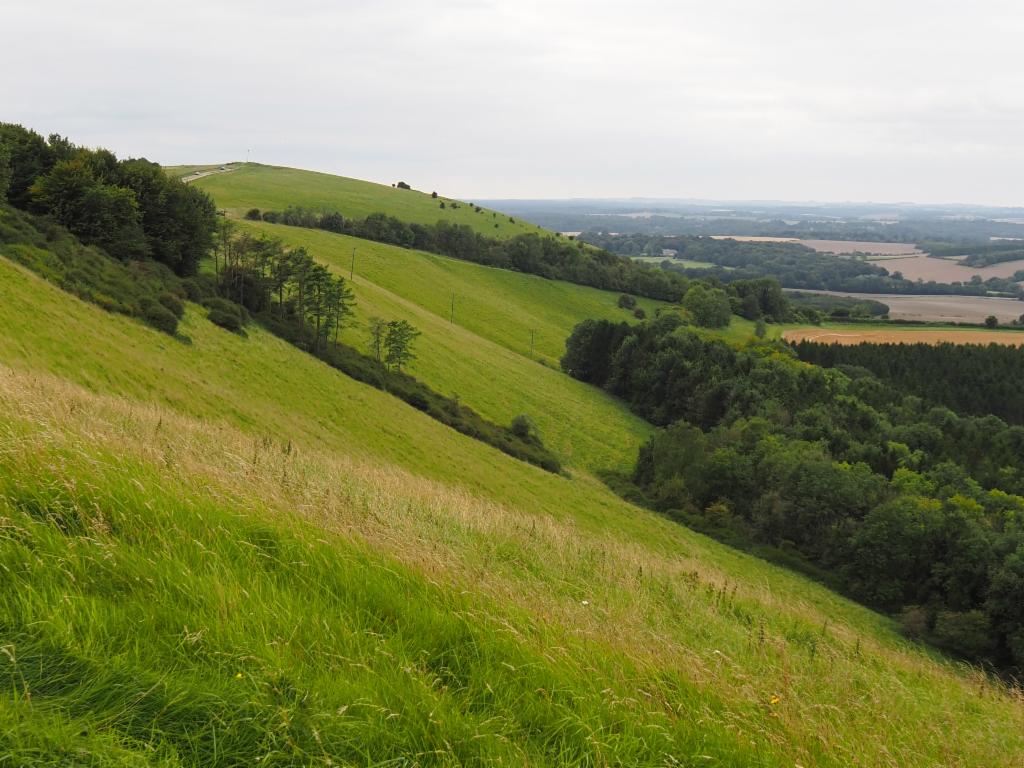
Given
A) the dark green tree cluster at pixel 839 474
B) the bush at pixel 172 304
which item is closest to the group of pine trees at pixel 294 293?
the bush at pixel 172 304

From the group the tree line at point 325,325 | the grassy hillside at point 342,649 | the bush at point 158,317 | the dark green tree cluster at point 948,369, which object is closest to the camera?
the grassy hillside at point 342,649

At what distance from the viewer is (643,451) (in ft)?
210

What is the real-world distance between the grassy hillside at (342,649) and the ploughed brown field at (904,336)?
393 feet

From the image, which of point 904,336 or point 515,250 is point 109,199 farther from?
point 904,336

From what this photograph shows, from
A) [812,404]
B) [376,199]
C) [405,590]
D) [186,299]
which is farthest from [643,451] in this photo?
[376,199]

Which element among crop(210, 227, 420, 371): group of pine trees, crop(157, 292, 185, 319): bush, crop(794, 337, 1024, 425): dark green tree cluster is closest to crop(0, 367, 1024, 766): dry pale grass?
crop(157, 292, 185, 319): bush

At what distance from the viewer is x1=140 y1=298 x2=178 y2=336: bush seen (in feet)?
113

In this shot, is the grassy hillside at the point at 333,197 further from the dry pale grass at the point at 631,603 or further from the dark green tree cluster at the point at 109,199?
the dry pale grass at the point at 631,603

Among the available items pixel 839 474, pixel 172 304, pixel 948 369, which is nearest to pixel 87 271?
pixel 172 304

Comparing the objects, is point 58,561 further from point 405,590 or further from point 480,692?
point 480,692

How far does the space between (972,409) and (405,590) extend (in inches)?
4101

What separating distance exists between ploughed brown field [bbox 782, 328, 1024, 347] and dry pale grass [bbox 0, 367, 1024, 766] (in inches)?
4598

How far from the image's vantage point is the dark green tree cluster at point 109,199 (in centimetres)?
4238

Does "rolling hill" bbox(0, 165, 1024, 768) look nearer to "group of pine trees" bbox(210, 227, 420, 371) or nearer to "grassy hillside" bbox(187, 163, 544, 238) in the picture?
"group of pine trees" bbox(210, 227, 420, 371)
